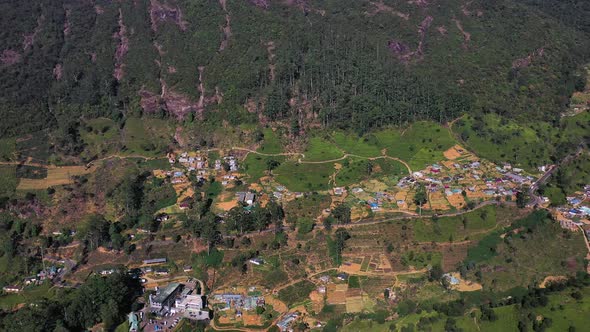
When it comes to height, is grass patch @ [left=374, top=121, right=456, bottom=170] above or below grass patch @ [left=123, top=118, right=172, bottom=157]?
above

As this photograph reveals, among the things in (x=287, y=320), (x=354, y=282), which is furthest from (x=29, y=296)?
(x=354, y=282)

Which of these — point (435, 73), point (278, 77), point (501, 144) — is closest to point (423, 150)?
point (501, 144)

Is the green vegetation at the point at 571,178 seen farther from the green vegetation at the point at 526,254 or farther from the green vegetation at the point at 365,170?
the green vegetation at the point at 365,170

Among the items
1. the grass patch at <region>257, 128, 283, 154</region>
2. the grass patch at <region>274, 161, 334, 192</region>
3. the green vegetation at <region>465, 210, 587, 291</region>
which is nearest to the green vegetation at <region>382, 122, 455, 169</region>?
the grass patch at <region>274, 161, 334, 192</region>

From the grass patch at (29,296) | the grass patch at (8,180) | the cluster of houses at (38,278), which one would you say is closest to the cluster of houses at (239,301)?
the grass patch at (29,296)

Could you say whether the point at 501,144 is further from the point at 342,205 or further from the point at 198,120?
the point at 198,120

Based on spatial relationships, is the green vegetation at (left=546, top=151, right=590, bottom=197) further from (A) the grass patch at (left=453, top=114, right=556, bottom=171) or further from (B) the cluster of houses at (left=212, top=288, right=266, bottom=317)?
(B) the cluster of houses at (left=212, top=288, right=266, bottom=317)

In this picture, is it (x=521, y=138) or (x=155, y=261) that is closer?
(x=155, y=261)

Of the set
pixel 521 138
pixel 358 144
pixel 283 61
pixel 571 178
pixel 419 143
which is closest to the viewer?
pixel 571 178

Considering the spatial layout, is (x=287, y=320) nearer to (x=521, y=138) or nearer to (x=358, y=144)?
(x=358, y=144)
